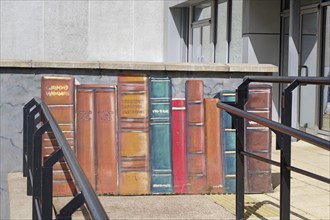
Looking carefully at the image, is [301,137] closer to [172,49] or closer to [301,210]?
[301,210]

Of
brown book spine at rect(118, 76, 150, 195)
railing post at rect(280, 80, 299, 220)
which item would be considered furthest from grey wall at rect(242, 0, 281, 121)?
railing post at rect(280, 80, 299, 220)

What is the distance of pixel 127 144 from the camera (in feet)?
19.6

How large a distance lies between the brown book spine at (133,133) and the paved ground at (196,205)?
0.61 ft

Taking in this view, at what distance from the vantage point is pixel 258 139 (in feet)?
20.0

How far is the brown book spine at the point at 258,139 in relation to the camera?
19.8 ft

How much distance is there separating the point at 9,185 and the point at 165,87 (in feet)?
6.15

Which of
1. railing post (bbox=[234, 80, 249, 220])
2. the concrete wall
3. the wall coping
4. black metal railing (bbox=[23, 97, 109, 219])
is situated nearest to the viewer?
black metal railing (bbox=[23, 97, 109, 219])

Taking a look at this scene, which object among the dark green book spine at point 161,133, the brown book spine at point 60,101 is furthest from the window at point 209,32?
the brown book spine at point 60,101

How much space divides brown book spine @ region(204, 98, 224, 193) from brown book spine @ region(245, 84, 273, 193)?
0.29 m

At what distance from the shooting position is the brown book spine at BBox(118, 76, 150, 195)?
5.96 m

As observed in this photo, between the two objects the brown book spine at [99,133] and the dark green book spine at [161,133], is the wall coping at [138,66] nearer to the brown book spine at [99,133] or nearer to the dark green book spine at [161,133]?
the dark green book spine at [161,133]

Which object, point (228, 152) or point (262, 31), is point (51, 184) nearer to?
point (228, 152)

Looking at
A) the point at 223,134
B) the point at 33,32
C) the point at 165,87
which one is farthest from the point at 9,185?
the point at 33,32

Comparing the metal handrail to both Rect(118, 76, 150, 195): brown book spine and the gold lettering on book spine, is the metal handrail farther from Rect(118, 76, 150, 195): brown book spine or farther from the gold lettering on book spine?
the gold lettering on book spine
